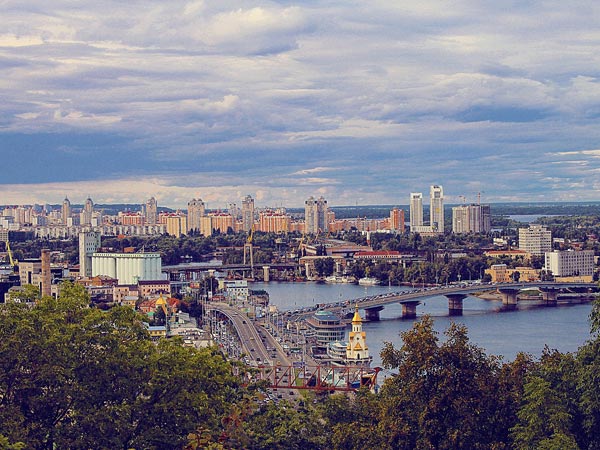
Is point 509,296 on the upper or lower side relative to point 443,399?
lower

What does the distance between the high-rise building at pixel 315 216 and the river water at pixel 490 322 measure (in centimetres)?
3476

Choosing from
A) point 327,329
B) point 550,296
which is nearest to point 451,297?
point 550,296

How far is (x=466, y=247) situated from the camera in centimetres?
5100

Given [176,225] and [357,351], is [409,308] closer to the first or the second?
[357,351]

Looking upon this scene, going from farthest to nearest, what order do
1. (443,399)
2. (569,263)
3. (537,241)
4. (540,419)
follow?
(537,241) → (569,263) → (443,399) → (540,419)

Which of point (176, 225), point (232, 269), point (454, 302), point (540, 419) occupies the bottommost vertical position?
point (454, 302)

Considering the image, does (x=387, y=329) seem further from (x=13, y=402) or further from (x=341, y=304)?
(x=13, y=402)

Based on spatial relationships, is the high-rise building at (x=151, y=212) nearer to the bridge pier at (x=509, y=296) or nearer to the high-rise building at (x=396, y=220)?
the high-rise building at (x=396, y=220)

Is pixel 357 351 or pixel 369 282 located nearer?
pixel 357 351

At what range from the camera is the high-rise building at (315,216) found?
234 ft

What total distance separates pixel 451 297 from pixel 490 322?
15.0 feet

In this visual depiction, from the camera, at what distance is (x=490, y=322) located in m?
23.0

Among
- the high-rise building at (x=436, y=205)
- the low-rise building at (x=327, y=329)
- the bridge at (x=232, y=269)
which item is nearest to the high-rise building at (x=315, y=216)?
the high-rise building at (x=436, y=205)

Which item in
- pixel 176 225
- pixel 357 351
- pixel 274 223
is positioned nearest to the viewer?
pixel 357 351
